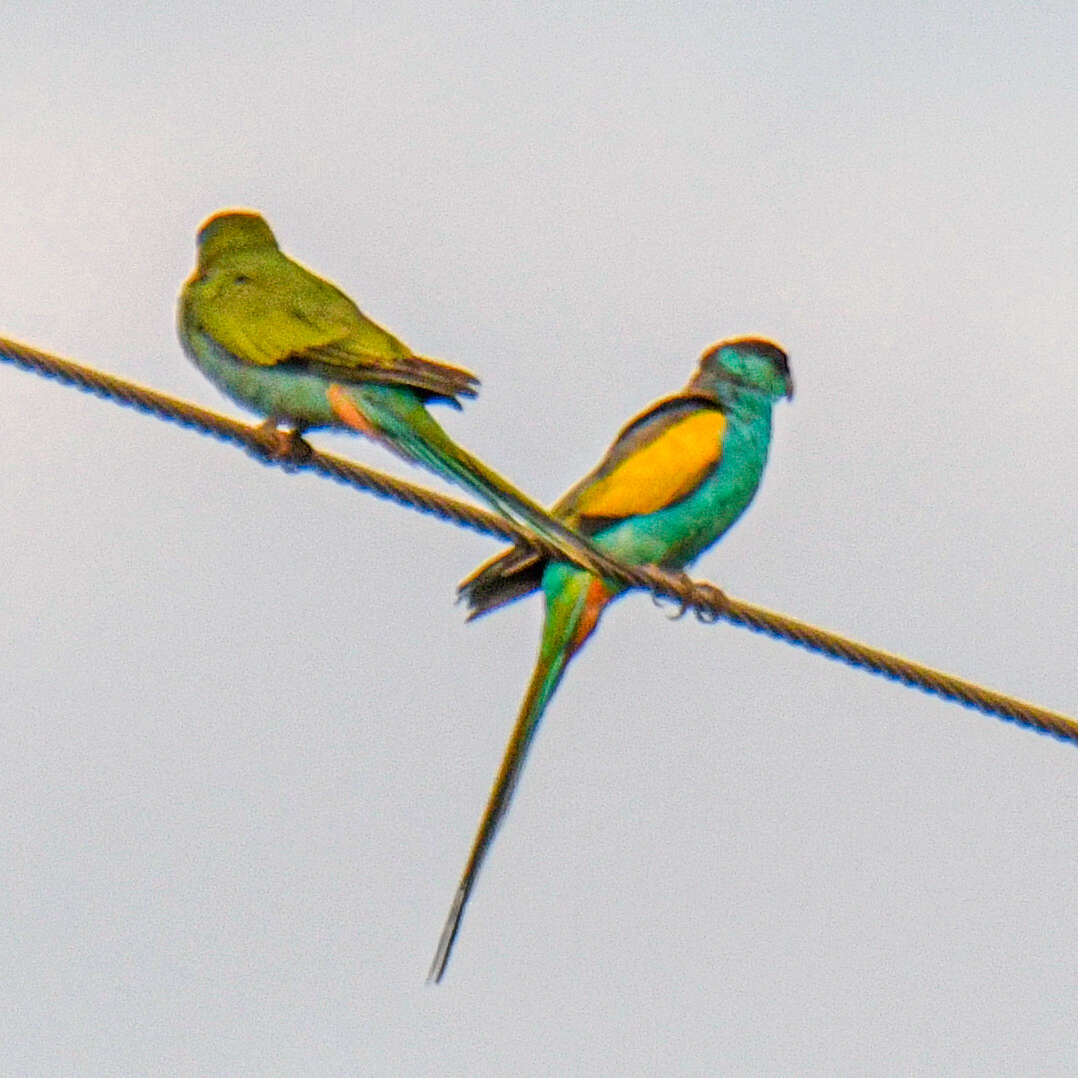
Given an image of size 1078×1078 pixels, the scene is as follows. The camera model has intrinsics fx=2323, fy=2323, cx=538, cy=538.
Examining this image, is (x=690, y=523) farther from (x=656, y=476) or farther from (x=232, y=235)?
(x=232, y=235)

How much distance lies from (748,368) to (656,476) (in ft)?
3.31

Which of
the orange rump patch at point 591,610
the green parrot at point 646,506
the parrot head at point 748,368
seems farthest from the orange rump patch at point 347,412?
the parrot head at point 748,368

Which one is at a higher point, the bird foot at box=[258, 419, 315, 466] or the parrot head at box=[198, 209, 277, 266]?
the parrot head at box=[198, 209, 277, 266]

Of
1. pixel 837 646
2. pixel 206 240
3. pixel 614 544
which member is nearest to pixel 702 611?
pixel 614 544

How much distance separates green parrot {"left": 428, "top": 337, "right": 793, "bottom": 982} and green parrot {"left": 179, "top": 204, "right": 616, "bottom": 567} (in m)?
0.76

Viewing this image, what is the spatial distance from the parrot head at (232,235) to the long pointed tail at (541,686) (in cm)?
204

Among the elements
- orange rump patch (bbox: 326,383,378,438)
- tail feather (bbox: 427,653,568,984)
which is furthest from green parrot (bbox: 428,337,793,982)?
orange rump patch (bbox: 326,383,378,438)

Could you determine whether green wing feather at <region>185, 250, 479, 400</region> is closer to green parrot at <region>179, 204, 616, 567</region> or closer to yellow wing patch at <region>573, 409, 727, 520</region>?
green parrot at <region>179, 204, 616, 567</region>

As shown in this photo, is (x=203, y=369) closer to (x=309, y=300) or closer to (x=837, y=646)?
(x=309, y=300)

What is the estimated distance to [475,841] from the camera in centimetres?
713

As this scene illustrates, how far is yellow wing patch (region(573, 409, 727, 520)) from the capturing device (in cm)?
823

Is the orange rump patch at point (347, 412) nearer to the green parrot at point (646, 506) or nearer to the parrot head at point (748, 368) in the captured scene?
the green parrot at point (646, 506)

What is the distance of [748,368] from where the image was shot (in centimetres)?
906

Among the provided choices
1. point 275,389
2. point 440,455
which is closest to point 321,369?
point 275,389
